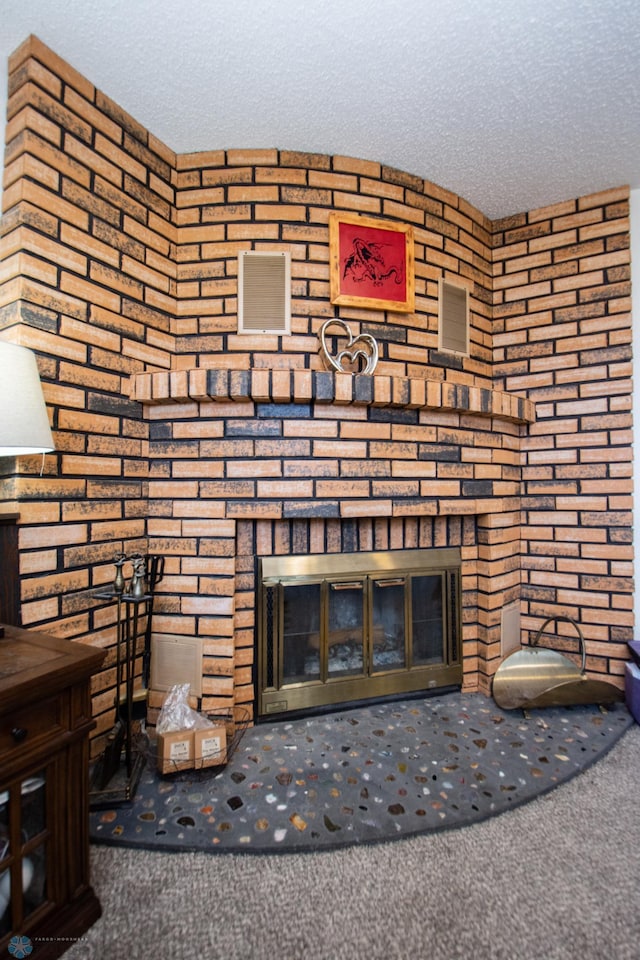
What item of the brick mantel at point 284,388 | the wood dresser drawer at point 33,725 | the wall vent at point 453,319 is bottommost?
the wood dresser drawer at point 33,725

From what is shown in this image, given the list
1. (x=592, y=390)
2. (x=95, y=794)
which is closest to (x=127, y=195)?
(x=95, y=794)

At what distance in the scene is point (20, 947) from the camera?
955 millimetres

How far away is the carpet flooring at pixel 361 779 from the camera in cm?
138

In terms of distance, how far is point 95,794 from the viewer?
1.48m

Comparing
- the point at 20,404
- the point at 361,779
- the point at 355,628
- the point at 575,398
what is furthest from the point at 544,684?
the point at 20,404

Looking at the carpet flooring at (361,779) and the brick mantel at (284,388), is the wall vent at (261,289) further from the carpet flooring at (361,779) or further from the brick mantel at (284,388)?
the carpet flooring at (361,779)

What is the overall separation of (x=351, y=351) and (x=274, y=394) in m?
0.47

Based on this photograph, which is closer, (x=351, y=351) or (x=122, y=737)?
(x=122, y=737)

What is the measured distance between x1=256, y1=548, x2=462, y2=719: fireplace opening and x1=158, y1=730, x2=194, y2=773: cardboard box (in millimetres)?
415

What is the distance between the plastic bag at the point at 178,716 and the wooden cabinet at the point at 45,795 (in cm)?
59

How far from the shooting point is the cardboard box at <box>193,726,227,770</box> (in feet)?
5.36

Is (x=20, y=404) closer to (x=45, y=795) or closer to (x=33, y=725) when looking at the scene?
(x=33, y=725)

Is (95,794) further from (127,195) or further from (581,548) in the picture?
(581,548)

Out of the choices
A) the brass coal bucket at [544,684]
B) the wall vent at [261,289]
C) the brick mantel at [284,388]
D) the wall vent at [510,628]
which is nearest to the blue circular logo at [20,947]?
the brick mantel at [284,388]
